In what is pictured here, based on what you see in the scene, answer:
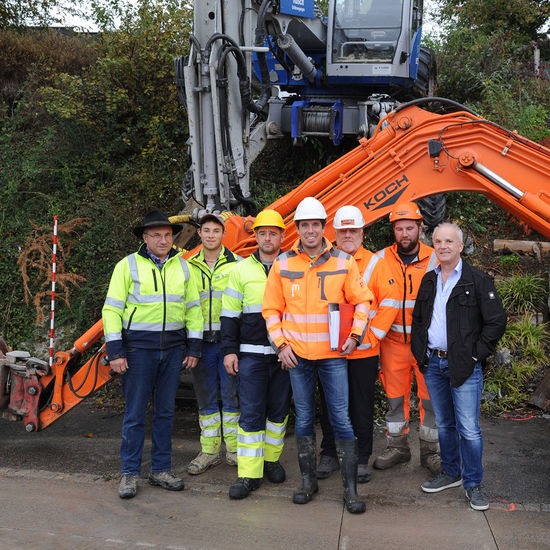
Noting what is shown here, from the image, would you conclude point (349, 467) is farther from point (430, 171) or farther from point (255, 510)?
point (430, 171)

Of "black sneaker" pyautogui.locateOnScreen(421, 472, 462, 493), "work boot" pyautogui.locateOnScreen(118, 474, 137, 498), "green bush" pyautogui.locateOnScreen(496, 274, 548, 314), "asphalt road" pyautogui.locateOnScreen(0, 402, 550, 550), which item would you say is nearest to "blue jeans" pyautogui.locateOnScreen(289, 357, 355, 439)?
"asphalt road" pyautogui.locateOnScreen(0, 402, 550, 550)

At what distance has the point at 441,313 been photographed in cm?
435

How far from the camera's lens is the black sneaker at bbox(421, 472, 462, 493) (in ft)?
15.0

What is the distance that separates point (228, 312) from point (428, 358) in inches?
57.3

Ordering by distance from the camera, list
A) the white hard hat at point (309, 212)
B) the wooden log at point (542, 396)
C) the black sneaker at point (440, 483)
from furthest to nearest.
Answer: the wooden log at point (542, 396) < the black sneaker at point (440, 483) < the white hard hat at point (309, 212)

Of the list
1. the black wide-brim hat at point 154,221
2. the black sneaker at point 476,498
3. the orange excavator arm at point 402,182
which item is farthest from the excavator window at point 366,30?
the black sneaker at point 476,498

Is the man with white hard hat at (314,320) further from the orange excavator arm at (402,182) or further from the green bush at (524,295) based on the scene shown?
the green bush at (524,295)

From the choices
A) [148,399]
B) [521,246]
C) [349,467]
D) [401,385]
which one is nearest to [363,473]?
[349,467]

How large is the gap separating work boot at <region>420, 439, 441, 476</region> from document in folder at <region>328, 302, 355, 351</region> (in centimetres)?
131

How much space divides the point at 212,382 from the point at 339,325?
1.40 metres

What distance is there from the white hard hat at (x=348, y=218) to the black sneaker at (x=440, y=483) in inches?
75.9

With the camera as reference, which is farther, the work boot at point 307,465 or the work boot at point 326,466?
the work boot at point 326,466

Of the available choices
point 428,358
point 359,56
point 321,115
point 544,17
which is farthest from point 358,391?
point 544,17

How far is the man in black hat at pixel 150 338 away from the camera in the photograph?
462 centimetres
